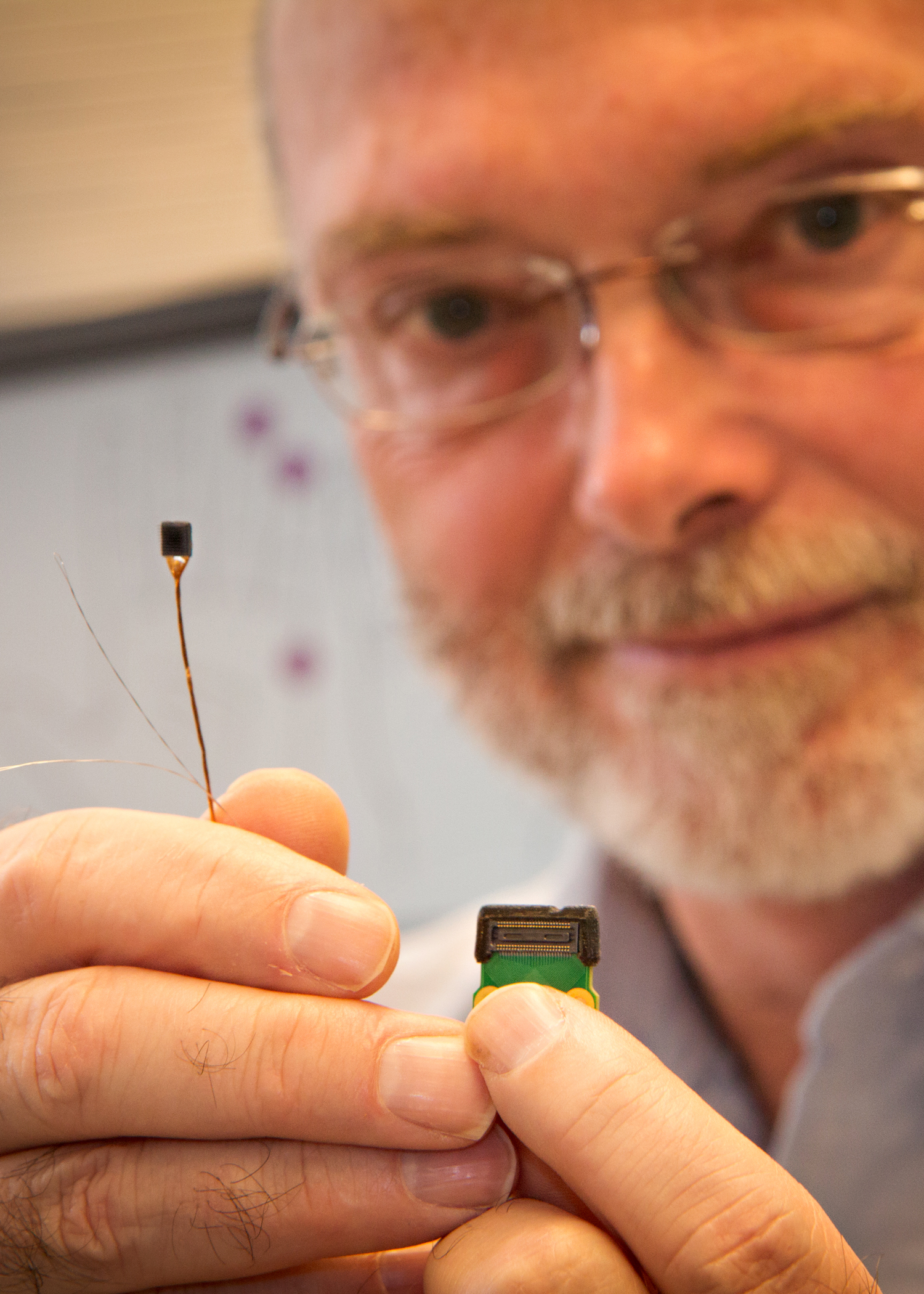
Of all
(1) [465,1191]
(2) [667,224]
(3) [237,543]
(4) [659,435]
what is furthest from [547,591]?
(3) [237,543]

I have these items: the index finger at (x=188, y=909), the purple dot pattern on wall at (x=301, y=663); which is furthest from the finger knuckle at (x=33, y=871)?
the purple dot pattern on wall at (x=301, y=663)

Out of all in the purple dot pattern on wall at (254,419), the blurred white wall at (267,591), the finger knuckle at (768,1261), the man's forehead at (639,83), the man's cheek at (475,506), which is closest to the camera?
the finger knuckle at (768,1261)

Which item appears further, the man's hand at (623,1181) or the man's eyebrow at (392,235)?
the man's eyebrow at (392,235)

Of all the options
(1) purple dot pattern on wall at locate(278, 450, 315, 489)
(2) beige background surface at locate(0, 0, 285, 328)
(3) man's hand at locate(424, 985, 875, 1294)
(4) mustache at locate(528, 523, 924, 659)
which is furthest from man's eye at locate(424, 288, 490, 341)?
(1) purple dot pattern on wall at locate(278, 450, 315, 489)

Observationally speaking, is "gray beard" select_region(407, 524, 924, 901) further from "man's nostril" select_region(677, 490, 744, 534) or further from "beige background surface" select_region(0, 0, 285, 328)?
"beige background surface" select_region(0, 0, 285, 328)

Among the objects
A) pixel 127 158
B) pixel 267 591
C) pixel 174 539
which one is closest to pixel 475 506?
pixel 174 539

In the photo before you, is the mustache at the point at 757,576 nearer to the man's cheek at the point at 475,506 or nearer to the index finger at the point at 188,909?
the man's cheek at the point at 475,506

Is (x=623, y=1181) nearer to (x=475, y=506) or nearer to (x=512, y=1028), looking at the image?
(x=512, y=1028)
